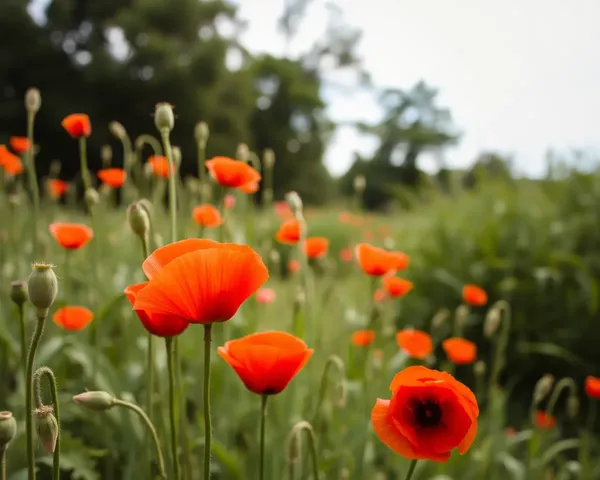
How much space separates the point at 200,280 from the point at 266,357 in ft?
0.46

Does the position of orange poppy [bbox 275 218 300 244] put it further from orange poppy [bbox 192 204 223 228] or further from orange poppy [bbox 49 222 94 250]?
orange poppy [bbox 49 222 94 250]

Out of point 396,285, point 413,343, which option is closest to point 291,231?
point 396,285

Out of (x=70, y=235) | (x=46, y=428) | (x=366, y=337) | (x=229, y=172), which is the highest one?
(x=229, y=172)

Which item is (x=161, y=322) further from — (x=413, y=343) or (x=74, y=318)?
(x=413, y=343)

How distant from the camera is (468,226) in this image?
347cm

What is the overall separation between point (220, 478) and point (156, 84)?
1371 centimetres

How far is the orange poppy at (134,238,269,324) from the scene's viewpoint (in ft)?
1.83

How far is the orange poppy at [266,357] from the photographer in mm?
651

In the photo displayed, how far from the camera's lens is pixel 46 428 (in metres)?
0.62

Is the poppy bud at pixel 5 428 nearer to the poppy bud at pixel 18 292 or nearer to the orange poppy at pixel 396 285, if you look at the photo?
the poppy bud at pixel 18 292

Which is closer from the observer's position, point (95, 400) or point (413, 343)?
point (95, 400)

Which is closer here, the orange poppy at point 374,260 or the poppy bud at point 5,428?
the poppy bud at point 5,428

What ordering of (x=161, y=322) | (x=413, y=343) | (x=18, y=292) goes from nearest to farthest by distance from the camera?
(x=161, y=322) → (x=18, y=292) → (x=413, y=343)

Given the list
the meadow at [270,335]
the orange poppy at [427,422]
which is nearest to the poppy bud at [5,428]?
the meadow at [270,335]
